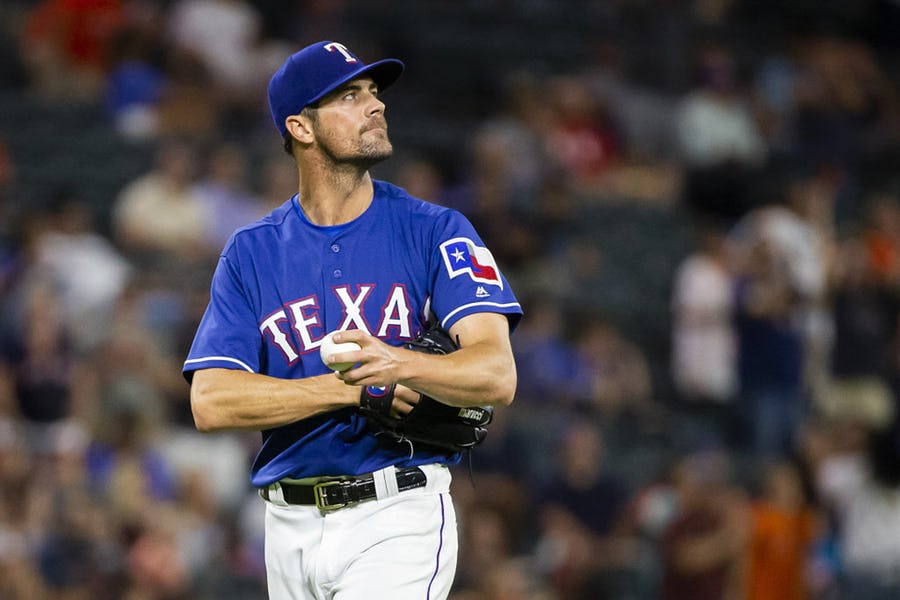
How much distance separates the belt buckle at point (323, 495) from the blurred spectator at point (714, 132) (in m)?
9.70

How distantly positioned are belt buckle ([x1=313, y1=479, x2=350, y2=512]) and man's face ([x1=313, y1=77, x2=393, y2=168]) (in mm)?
949

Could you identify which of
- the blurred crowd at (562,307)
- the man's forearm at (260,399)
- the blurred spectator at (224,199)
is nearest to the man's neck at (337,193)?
the man's forearm at (260,399)

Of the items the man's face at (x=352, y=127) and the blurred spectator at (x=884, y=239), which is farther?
the blurred spectator at (x=884, y=239)

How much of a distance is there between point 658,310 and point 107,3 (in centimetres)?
523

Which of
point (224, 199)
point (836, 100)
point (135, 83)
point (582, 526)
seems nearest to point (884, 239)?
point (836, 100)

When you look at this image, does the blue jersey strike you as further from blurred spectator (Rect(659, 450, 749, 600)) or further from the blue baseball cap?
blurred spectator (Rect(659, 450, 749, 600))

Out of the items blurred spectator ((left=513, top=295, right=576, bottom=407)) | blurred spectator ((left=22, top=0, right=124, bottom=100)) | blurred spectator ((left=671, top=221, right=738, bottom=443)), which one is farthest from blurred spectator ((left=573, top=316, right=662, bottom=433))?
blurred spectator ((left=22, top=0, right=124, bottom=100))

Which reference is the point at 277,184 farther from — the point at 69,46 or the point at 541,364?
the point at 69,46

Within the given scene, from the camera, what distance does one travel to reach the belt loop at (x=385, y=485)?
14.9 feet

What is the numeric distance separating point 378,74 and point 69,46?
28.2ft

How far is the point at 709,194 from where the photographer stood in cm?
1388

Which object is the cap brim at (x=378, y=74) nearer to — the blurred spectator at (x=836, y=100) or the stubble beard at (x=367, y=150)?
the stubble beard at (x=367, y=150)

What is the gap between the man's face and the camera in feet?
15.3

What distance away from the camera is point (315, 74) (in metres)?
4.68
